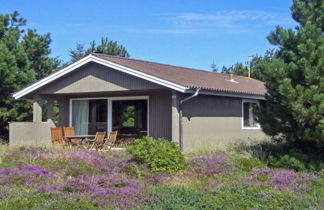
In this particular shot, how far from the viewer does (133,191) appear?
783cm

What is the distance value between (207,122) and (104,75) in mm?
4232

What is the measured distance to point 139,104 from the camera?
17156 millimetres

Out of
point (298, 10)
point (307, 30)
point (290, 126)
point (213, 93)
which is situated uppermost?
point (298, 10)

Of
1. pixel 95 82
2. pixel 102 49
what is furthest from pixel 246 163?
pixel 102 49

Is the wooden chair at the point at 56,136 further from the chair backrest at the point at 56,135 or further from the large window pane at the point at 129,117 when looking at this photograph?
the large window pane at the point at 129,117

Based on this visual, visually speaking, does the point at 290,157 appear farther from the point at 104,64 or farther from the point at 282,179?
the point at 104,64

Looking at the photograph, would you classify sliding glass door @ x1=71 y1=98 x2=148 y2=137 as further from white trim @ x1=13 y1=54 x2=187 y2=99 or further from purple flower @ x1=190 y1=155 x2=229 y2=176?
purple flower @ x1=190 y1=155 x2=229 y2=176

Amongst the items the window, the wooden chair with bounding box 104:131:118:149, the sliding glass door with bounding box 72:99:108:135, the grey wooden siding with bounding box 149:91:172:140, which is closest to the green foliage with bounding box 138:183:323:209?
the wooden chair with bounding box 104:131:118:149

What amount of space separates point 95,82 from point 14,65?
5.48 meters

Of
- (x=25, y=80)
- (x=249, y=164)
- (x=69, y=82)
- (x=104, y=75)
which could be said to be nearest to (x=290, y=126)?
(x=249, y=164)

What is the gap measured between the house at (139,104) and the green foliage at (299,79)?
308 centimetres

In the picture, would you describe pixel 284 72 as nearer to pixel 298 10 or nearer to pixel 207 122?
pixel 298 10

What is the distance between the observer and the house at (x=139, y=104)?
14219 mm

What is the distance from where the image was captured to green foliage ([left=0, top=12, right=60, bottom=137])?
18.6m
